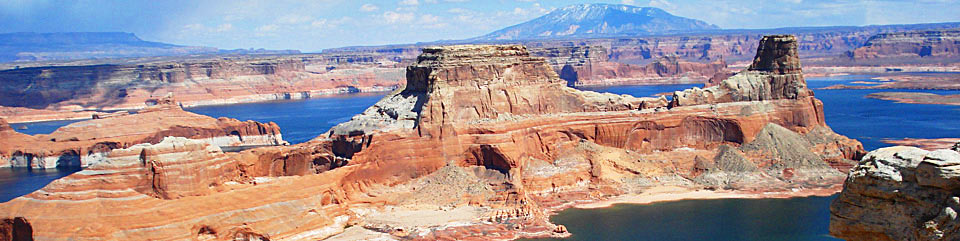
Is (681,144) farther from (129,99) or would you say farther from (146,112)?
(129,99)

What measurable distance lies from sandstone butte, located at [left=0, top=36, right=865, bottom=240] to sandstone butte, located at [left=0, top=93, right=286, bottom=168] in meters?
33.5

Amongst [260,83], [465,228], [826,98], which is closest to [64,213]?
[465,228]

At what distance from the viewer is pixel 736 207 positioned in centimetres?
4759

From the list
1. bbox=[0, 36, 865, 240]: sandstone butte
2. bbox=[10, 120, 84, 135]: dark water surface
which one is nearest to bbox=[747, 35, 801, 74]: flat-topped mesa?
bbox=[0, 36, 865, 240]: sandstone butte

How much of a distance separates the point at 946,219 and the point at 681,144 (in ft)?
146

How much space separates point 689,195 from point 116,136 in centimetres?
5790

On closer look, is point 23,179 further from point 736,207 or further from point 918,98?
point 918,98

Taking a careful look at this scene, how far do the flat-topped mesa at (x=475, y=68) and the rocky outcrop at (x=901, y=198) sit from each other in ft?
124

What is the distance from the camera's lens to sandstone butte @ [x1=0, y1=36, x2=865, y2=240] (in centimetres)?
3719

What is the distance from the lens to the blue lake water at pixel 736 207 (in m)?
42.1

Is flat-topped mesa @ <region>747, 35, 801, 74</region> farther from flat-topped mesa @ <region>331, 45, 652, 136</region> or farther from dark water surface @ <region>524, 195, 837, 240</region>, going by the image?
dark water surface @ <region>524, 195, 837, 240</region>

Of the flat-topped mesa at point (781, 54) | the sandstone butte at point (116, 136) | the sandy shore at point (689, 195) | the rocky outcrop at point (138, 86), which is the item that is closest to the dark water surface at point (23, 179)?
the sandstone butte at point (116, 136)

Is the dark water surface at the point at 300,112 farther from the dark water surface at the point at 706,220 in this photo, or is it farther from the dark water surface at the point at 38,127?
the dark water surface at the point at 706,220

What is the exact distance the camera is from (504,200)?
47.4m
